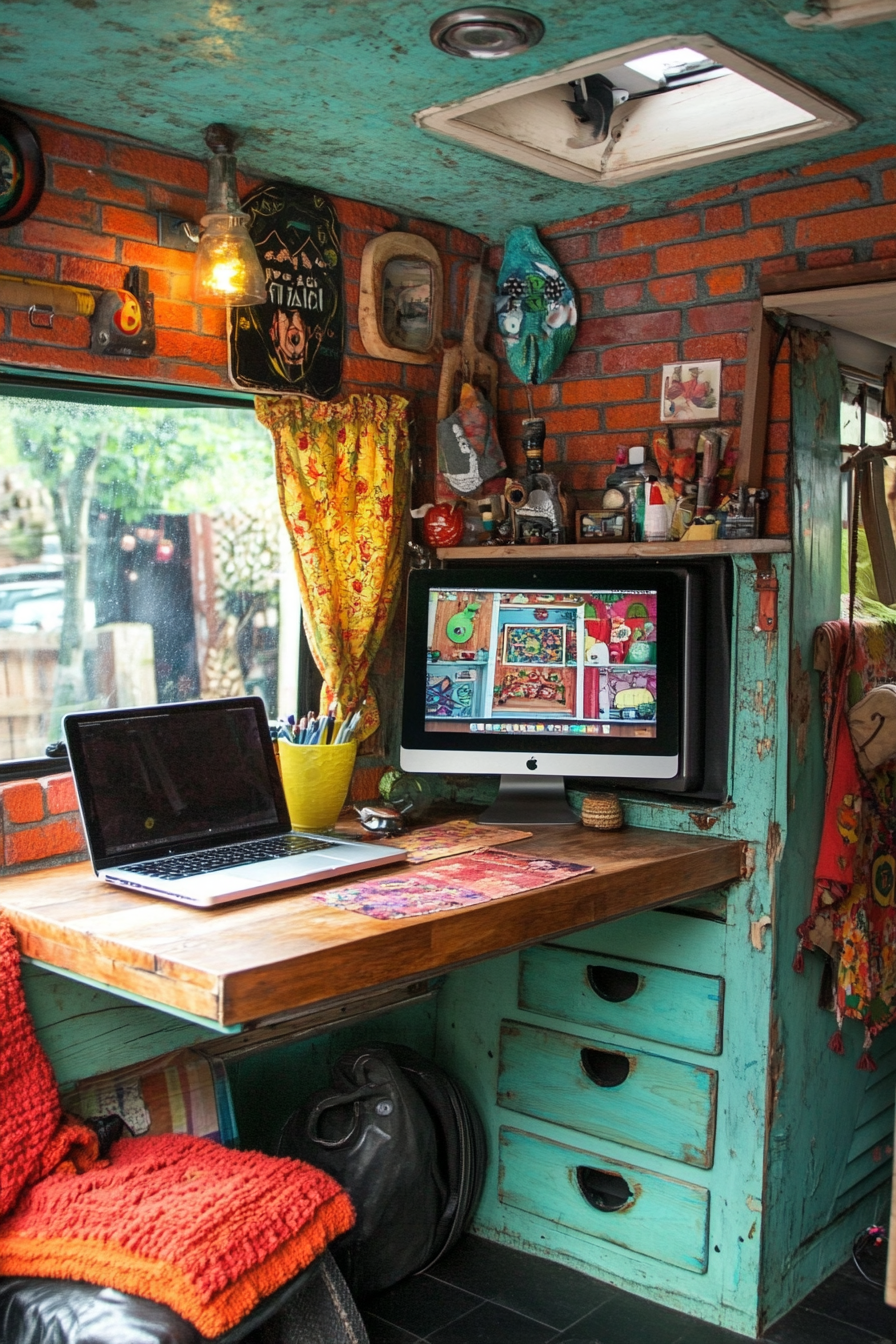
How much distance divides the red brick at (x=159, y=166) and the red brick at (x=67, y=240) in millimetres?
156

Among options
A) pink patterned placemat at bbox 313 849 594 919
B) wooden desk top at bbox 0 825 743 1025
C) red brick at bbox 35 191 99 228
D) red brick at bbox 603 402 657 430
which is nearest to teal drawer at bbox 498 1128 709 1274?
wooden desk top at bbox 0 825 743 1025

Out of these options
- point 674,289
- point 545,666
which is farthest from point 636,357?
point 545,666

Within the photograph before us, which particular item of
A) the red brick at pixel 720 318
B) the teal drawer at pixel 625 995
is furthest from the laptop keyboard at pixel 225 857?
the red brick at pixel 720 318

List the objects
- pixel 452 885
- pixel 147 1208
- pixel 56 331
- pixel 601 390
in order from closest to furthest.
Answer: pixel 147 1208, pixel 452 885, pixel 56 331, pixel 601 390

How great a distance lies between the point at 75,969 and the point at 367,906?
1.55ft

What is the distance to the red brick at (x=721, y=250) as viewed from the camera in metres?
2.73

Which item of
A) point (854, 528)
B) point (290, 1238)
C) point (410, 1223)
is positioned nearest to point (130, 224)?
point (854, 528)

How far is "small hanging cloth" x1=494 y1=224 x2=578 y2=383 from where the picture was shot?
3051mm

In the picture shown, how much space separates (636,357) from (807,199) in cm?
51

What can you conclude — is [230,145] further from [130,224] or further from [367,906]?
[367,906]

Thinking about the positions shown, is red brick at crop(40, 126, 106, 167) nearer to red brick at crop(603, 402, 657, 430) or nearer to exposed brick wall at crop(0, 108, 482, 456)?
exposed brick wall at crop(0, 108, 482, 456)

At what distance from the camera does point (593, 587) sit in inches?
111

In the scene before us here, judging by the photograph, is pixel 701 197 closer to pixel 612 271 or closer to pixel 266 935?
pixel 612 271

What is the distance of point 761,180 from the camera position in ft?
8.94
